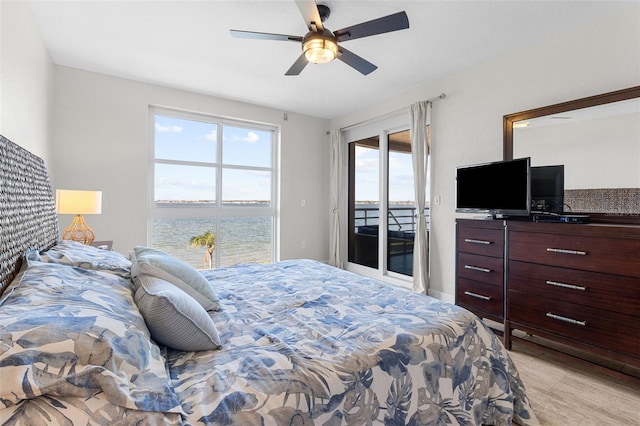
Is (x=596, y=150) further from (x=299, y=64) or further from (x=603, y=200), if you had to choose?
(x=299, y=64)

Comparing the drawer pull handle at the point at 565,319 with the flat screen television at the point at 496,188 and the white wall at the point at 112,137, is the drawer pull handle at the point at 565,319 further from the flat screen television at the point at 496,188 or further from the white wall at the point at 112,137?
the white wall at the point at 112,137

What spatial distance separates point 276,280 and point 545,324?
1.95m

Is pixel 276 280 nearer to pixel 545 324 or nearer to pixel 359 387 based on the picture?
pixel 359 387

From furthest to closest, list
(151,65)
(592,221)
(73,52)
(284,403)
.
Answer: (151,65)
(73,52)
(592,221)
(284,403)

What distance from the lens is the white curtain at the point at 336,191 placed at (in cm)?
498

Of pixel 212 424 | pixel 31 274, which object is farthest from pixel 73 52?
pixel 212 424

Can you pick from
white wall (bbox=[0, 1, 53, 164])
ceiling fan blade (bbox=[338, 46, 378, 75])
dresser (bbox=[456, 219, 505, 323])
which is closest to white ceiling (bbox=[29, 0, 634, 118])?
white wall (bbox=[0, 1, 53, 164])

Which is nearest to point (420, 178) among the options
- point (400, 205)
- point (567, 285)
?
point (400, 205)

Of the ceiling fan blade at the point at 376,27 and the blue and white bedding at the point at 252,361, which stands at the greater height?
the ceiling fan blade at the point at 376,27

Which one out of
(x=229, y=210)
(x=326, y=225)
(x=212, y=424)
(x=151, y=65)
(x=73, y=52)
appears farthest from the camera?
(x=326, y=225)

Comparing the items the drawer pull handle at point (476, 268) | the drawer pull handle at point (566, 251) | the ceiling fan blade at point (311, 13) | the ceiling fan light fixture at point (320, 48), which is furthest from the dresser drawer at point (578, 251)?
the ceiling fan blade at point (311, 13)

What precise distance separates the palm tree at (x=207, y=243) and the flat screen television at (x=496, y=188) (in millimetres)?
3203

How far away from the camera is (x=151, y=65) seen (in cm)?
323

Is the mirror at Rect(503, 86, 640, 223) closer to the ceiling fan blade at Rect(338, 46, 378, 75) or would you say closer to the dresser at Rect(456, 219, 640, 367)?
the dresser at Rect(456, 219, 640, 367)
